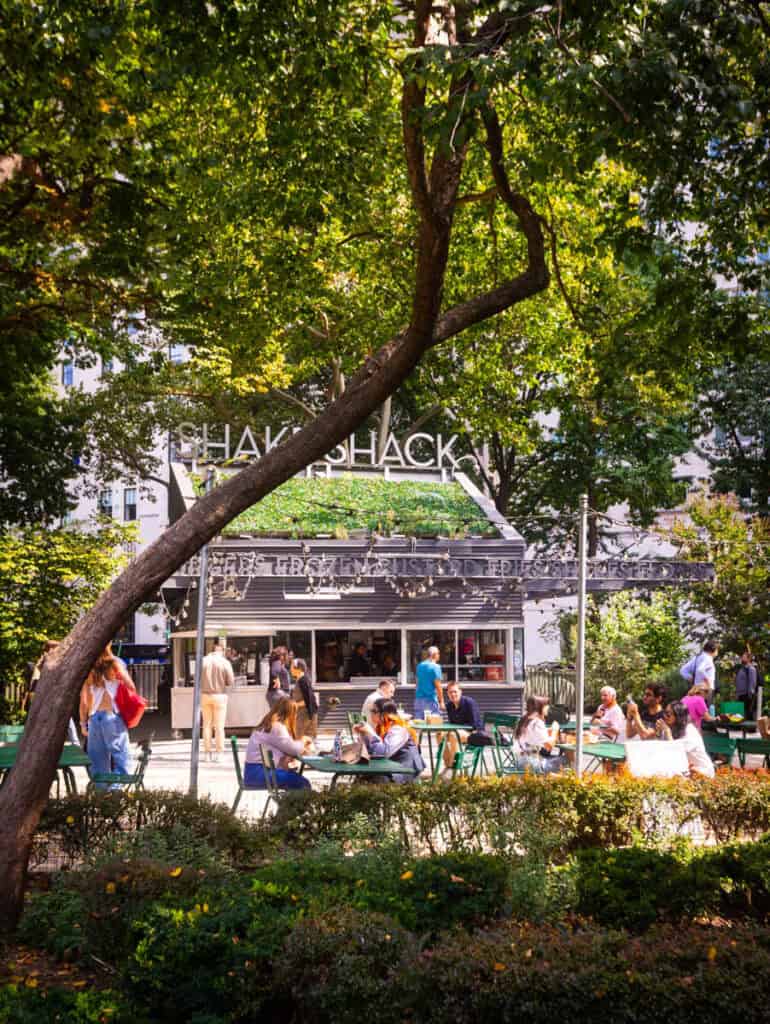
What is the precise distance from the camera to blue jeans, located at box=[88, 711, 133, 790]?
1245 cm

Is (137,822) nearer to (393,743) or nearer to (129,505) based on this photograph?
(393,743)

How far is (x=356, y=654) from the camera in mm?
24578

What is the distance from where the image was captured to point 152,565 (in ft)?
27.1

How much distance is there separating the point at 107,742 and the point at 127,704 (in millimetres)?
476

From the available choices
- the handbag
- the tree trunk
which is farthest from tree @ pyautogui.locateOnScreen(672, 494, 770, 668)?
the tree trunk

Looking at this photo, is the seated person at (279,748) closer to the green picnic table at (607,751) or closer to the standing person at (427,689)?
the green picnic table at (607,751)

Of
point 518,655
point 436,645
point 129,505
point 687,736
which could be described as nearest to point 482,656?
point 518,655

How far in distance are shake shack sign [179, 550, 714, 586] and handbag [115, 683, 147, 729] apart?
9210mm

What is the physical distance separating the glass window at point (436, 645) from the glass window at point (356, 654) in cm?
31

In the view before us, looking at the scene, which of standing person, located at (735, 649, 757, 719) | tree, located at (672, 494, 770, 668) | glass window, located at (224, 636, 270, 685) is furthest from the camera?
tree, located at (672, 494, 770, 668)

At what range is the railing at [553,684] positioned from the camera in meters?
26.3

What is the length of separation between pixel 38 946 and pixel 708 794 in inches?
233

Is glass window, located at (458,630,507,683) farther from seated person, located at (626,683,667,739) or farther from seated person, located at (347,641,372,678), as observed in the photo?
seated person, located at (626,683,667,739)

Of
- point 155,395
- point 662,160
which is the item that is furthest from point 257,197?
point 155,395
